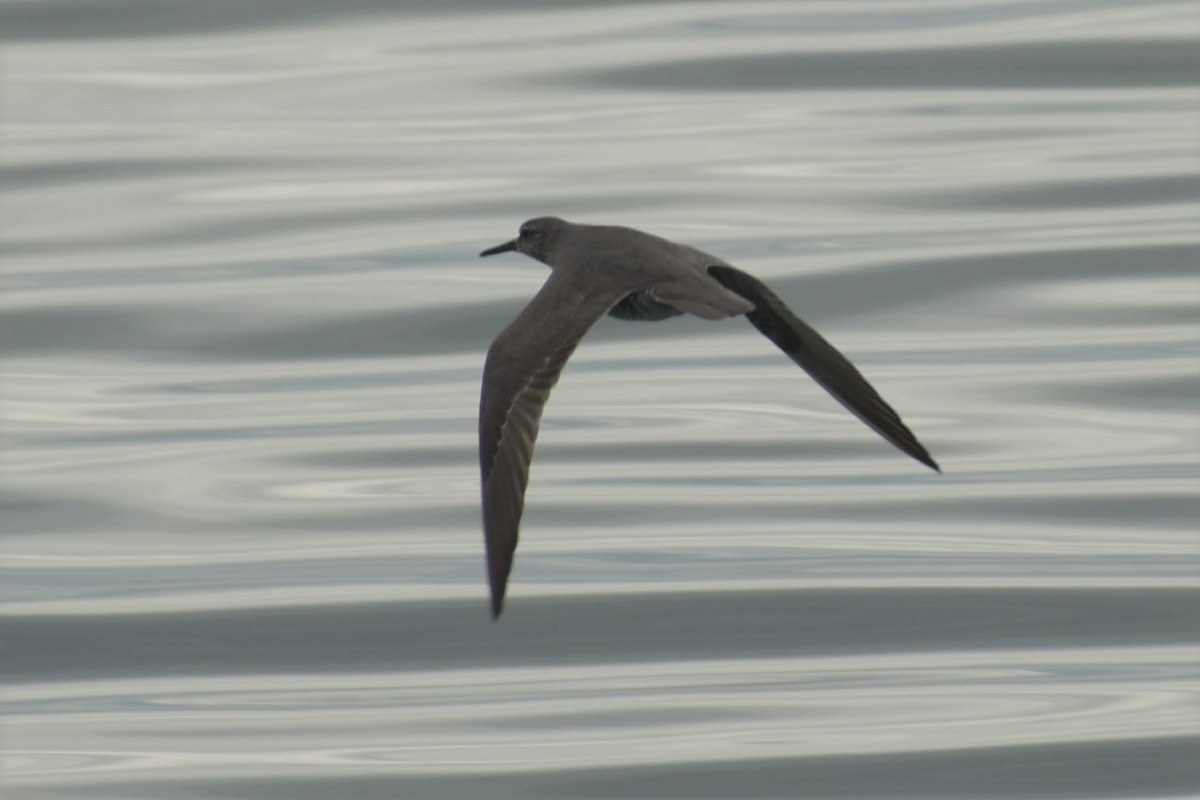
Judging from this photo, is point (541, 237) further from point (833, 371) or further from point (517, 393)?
point (517, 393)

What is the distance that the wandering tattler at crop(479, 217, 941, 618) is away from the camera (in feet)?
21.2

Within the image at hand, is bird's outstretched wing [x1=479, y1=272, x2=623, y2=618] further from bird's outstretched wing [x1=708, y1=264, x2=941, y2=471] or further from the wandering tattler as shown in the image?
bird's outstretched wing [x1=708, y1=264, x2=941, y2=471]

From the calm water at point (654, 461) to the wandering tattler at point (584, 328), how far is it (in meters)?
1.38

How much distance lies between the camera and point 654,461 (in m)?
11.4

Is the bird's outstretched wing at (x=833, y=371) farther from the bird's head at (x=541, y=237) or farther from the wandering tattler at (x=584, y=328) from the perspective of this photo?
the bird's head at (x=541, y=237)

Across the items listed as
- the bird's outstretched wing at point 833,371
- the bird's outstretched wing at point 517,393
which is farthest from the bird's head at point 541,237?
the bird's outstretched wing at point 517,393

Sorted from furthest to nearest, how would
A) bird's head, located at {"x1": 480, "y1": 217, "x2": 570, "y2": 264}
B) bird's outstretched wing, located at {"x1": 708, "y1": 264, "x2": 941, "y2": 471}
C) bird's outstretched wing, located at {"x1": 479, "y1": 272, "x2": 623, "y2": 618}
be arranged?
bird's head, located at {"x1": 480, "y1": 217, "x2": 570, "y2": 264} < bird's outstretched wing, located at {"x1": 708, "y1": 264, "x2": 941, "y2": 471} < bird's outstretched wing, located at {"x1": 479, "y1": 272, "x2": 623, "y2": 618}

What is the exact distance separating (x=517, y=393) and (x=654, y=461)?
477 cm

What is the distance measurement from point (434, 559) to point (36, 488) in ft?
7.38

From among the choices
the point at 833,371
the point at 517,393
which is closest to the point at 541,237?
the point at 833,371

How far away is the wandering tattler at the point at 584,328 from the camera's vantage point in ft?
21.2

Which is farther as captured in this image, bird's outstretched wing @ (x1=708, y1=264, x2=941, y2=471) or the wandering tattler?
bird's outstretched wing @ (x1=708, y1=264, x2=941, y2=471)

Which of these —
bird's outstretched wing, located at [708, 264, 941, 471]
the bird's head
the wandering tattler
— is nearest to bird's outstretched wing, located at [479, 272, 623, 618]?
the wandering tattler

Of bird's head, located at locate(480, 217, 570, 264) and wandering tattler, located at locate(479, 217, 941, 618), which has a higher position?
bird's head, located at locate(480, 217, 570, 264)
